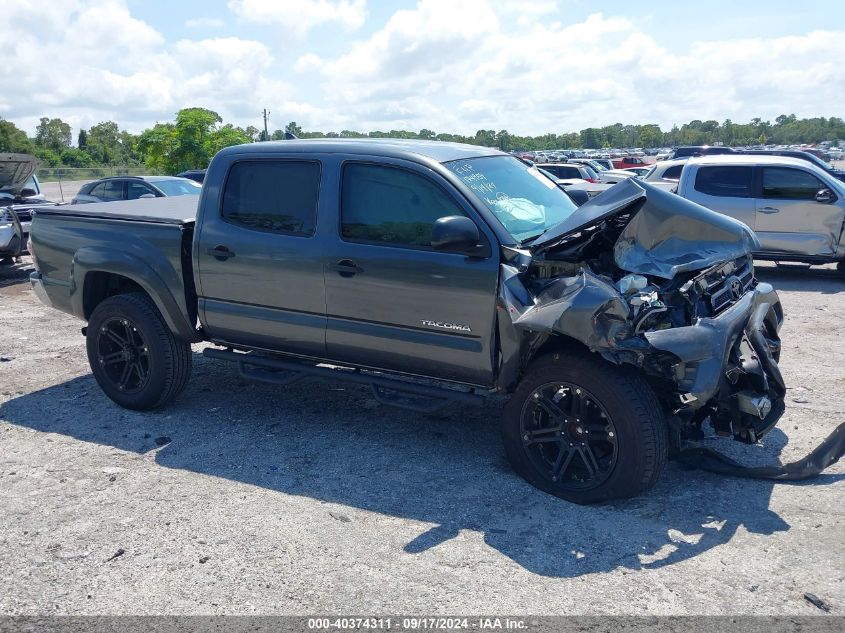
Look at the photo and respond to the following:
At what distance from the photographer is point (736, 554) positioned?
3.82m

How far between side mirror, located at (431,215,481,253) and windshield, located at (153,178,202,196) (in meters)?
11.2

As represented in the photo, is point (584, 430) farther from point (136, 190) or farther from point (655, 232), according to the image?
point (136, 190)

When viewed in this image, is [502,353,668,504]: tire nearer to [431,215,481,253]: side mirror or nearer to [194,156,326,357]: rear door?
[431,215,481,253]: side mirror

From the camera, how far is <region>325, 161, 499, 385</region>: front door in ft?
15.1

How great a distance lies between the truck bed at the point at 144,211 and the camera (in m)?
5.83

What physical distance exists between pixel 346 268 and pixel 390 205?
1.61ft

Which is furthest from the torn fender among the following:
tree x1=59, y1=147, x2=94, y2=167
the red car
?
tree x1=59, y1=147, x2=94, y2=167

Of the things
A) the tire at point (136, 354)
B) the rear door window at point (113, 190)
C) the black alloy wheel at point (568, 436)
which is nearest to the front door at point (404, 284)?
the black alloy wheel at point (568, 436)

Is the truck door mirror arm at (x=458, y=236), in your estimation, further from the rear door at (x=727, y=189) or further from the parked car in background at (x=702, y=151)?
the parked car in background at (x=702, y=151)

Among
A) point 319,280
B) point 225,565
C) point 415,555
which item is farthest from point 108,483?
point 415,555

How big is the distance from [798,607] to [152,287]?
462 centimetres

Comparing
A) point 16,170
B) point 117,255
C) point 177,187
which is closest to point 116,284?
point 117,255

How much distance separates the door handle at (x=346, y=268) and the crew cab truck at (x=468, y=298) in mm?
15

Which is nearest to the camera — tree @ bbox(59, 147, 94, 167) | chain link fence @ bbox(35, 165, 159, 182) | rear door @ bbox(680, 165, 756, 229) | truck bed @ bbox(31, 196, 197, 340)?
truck bed @ bbox(31, 196, 197, 340)
